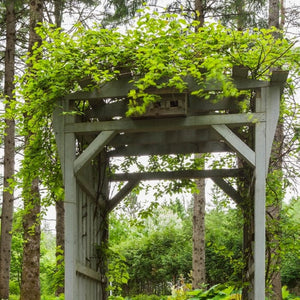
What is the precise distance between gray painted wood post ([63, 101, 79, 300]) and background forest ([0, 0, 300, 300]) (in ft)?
2.04

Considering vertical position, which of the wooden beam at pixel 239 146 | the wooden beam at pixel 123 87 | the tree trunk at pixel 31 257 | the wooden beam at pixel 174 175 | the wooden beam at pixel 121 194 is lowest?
the tree trunk at pixel 31 257

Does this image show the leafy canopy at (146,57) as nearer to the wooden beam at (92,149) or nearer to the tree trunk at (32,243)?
the wooden beam at (92,149)

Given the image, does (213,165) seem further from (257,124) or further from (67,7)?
(67,7)

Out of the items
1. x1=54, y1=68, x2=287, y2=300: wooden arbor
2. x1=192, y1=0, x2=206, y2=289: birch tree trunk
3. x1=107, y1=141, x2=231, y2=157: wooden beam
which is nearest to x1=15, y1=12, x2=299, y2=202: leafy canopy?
x1=54, y1=68, x2=287, y2=300: wooden arbor

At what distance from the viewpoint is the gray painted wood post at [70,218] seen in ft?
15.7

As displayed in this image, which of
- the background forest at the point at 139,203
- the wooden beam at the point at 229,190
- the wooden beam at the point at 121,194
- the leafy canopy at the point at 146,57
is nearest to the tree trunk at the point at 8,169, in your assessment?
the background forest at the point at 139,203

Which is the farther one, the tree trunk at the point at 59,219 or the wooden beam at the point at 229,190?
the tree trunk at the point at 59,219

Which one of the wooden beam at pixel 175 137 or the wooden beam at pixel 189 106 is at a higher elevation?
the wooden beam at pixel 189 106

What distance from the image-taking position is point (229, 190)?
6273 mm

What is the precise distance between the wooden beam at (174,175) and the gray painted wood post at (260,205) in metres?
1.51

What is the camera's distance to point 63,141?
4980 millimetres

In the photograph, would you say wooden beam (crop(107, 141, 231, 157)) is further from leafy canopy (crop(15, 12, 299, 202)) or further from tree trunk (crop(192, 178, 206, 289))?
tree trunk (crop(192, 178, 206, 289))

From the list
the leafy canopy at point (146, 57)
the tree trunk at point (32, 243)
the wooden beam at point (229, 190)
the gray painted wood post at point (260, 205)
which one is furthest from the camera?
the tree trunk at point (32, 243)

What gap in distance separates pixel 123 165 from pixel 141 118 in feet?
6.45
